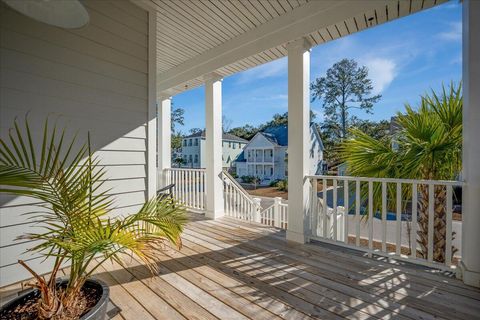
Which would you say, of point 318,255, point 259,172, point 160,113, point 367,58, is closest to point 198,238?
point 318,255

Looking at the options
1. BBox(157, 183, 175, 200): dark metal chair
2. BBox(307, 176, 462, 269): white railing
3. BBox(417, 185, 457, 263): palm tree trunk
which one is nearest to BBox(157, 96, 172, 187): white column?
BBox(157, 183, 175, 200): dark metal chair

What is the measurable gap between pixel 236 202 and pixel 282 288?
266cm

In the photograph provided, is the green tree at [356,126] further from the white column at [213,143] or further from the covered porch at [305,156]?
the white column at [213,143]

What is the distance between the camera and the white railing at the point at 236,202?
14.9 feet

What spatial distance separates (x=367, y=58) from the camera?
13.3 metres

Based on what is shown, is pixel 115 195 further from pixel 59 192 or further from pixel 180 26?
pixel 180 26

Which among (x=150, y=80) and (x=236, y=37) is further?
(x=236, y=37)

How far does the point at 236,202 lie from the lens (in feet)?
15.1

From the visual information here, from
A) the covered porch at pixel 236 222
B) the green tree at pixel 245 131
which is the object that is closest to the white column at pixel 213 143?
the covered porch at pixel 236 222

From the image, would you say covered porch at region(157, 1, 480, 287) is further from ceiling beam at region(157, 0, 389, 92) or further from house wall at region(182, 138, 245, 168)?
house wall at region(182, 138, 245, 168)

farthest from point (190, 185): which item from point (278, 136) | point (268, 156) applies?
point (278, 136)

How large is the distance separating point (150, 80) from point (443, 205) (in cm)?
356

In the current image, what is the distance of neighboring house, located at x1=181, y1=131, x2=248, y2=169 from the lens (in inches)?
816

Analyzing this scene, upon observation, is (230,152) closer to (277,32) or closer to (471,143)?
(277,32)
